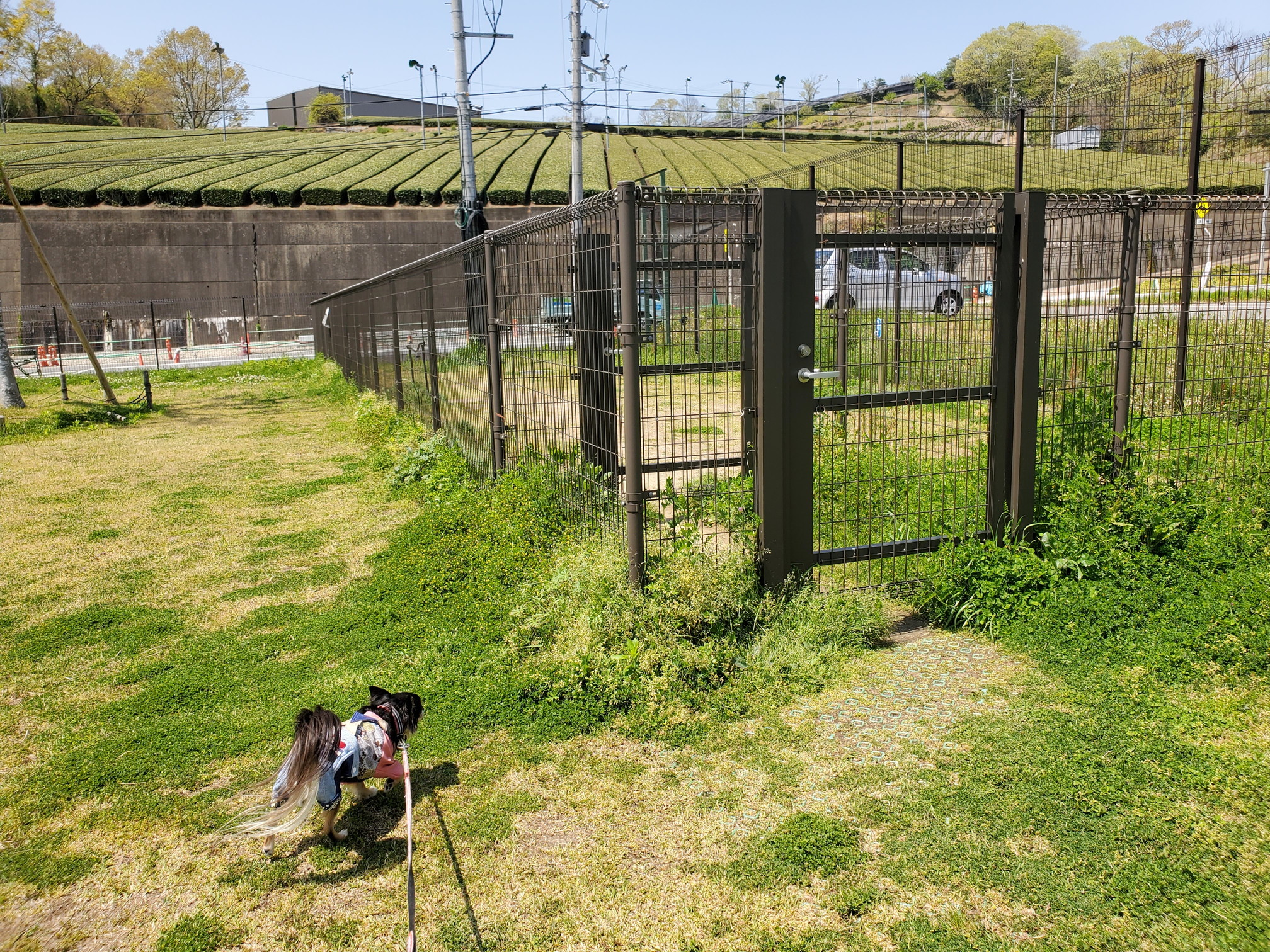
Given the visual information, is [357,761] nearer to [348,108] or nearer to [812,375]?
[812,375]

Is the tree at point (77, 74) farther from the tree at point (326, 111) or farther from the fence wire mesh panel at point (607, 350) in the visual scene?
the fence wire mesh panel at point (607, 350)

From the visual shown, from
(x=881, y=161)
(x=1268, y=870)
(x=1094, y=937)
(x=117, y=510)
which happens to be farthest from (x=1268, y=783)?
(x=881, y=161)

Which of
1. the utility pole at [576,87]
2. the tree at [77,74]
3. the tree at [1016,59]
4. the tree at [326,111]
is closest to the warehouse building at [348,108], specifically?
the tree at [326,111]

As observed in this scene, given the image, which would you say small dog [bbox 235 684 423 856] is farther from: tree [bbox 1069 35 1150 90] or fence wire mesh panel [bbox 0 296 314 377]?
tree [bbox 1069 35 1150 90]

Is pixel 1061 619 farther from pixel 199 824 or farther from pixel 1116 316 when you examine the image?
pixel 199 824

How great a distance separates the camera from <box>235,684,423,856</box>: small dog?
2877 mm

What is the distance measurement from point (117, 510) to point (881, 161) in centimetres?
4462

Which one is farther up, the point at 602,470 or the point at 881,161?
the point at 881,161

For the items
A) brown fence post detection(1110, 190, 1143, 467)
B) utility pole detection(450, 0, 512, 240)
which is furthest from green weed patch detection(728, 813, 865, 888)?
utility pole detection(450, 0, 512, 240)

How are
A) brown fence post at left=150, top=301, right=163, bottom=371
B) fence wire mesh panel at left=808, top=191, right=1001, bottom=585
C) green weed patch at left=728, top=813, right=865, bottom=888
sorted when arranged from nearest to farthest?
green weed patch at left=728, top=813, right=865, bottom=888 < fence wire mesh panel at left=808, top=191, right=1001, bottom=585 < brown fence post at left=150, top=301, right=163, bottom=371

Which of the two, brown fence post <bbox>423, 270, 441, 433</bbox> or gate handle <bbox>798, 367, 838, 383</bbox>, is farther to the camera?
brown fence post <bbox>423, 270, 441, 433</bbox>

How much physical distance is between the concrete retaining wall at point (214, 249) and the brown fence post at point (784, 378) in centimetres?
3426

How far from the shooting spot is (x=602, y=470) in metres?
4.91

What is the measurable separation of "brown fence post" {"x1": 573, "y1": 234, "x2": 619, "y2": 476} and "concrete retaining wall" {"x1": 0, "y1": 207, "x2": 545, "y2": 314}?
109 feet
